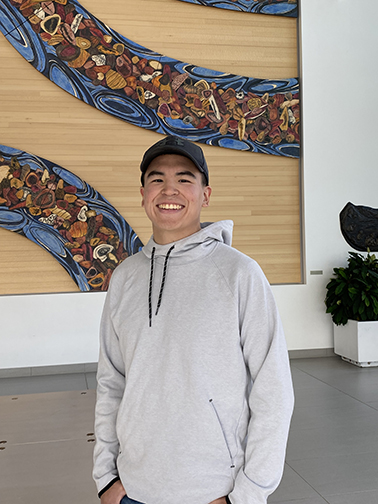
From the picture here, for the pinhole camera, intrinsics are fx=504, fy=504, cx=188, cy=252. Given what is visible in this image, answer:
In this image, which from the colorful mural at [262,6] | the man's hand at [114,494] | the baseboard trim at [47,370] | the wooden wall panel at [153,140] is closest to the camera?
the man's hand at [114,494]

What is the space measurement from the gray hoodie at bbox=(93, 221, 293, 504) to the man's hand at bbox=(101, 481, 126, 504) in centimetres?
3

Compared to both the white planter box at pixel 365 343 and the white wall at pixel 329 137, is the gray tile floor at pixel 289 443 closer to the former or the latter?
the white planter box at pixel 365 343

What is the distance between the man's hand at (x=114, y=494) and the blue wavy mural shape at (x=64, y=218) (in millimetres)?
4458

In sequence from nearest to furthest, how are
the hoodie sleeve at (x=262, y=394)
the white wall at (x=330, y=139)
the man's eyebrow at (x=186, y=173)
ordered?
1. the hoodie sleeve at (x=262, y=394)
2. the man's eyebrow at (x=186, y=173)
3. the white wall at (x=330, y=139)

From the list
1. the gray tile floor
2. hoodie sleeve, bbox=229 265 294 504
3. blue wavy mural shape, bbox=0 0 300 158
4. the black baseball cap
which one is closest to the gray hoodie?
hoodie sleeve, bbox=229 265 294 504

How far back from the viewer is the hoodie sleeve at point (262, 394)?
115 cm

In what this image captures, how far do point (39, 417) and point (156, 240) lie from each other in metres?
3.19

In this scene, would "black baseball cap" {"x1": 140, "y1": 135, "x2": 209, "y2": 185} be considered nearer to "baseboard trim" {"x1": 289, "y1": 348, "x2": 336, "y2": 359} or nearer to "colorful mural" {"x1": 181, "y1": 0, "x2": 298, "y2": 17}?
"baseboard trim" {"x1": 289, "y1": 348, "x2": 336, "y2": 359}

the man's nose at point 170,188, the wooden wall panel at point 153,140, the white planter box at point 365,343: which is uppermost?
the wooden wall panel at point 153,140

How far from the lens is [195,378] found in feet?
3.94

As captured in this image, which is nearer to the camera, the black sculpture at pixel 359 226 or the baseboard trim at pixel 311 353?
the baseboard trim at pixel 311 353

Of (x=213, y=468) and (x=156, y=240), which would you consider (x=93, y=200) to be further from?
(x=213, y=468)

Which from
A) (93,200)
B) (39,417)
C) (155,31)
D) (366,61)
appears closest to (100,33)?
(155,31)

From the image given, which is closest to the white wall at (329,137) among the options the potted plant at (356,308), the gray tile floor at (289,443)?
the potted plant at (356,308)
